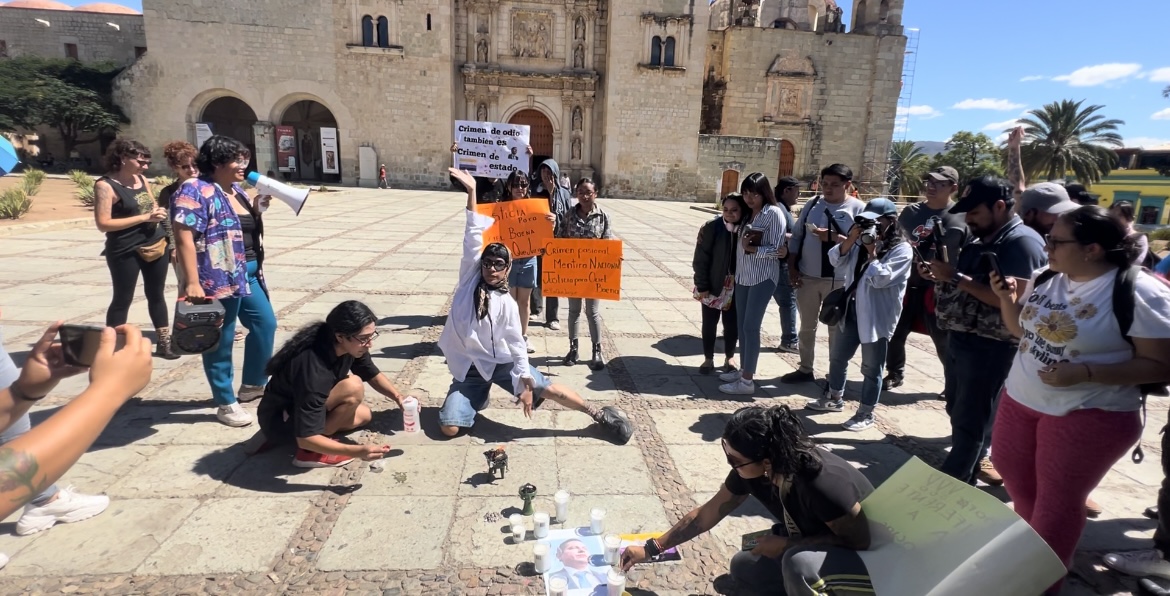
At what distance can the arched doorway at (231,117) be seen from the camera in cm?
3131

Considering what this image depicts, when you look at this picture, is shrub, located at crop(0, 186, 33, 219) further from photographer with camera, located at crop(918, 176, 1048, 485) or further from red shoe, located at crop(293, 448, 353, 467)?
photographer with camera, located at crop(918, 176, 1048, 485)

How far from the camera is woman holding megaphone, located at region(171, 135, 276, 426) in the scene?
11.3 ft

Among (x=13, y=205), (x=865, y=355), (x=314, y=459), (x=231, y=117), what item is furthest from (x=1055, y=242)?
(x=231, y=117)

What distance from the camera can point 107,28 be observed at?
1173 inches

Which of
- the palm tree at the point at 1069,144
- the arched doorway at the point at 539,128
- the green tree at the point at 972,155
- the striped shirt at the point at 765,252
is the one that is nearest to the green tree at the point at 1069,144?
the palm tree at the point at 1069,144

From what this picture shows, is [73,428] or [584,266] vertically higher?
[73,428]

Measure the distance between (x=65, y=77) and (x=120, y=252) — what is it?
31.5 m

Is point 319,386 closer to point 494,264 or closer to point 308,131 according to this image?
point 494,264

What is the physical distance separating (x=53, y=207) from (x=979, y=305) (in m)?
19.0

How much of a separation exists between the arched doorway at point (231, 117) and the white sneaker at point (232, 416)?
32192 millimetres

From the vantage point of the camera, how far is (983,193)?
9.61ft

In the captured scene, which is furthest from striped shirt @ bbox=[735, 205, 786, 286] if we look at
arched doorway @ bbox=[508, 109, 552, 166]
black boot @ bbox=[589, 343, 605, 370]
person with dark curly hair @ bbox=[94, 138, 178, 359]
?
arched doorway @ bbox=[508, 109, 552, 166]

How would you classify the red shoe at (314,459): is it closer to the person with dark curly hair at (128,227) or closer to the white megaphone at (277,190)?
the white megaphone at (277,190)

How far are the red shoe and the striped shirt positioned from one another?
3.14 meters
